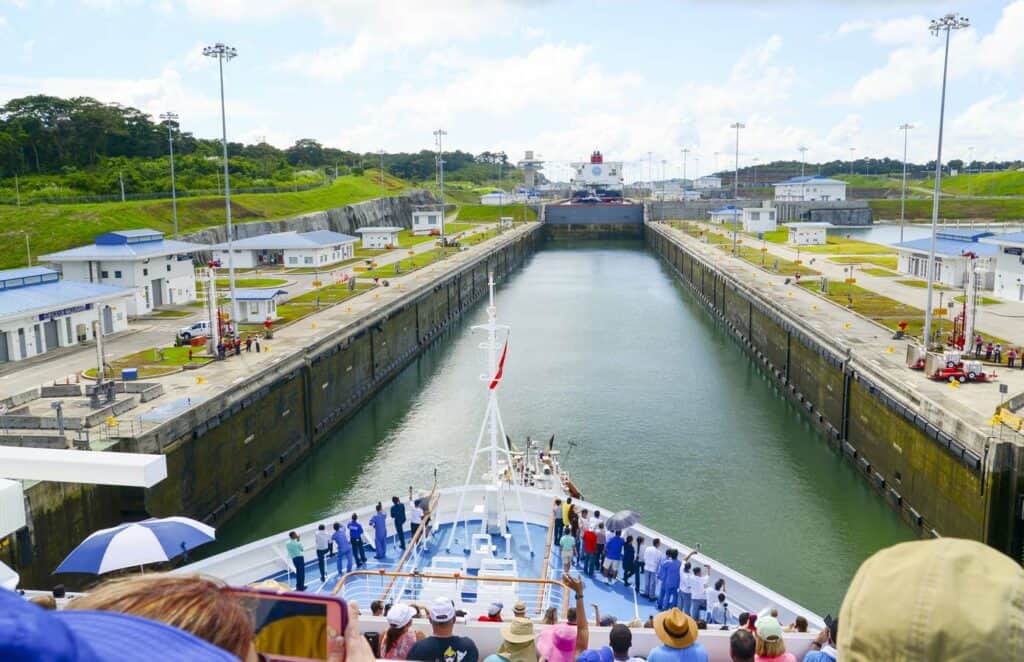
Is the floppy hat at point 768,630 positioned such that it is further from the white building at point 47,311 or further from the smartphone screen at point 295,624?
the white building at point 47,311

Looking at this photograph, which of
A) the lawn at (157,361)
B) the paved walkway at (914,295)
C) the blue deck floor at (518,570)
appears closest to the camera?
the blue deck floor at (518,570)

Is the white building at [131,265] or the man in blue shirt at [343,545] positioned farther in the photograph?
the white building at [131,265]

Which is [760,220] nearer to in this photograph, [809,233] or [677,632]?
[809,233]

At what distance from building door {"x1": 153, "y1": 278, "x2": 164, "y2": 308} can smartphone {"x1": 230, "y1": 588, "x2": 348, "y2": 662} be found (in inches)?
1712

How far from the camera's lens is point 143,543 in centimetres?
1140

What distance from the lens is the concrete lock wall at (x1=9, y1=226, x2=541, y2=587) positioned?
56.9ft

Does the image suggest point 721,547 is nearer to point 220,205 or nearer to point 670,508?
point 670,508

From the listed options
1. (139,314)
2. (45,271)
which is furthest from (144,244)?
(45,271)

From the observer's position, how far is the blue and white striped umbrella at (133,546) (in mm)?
10961

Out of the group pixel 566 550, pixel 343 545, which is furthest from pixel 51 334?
pixel 566 550

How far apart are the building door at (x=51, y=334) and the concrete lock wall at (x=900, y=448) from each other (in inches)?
1134

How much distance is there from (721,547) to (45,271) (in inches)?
1125

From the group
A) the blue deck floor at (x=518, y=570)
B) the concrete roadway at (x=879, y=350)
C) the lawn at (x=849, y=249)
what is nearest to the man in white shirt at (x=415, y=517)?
the blue deck floor at (x=518, y=570)

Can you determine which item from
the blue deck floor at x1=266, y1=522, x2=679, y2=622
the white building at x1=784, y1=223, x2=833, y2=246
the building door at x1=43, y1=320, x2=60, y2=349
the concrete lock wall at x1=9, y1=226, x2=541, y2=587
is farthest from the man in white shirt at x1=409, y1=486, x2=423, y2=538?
the white building at x1=784, y1=223, x2=833, y2=246
